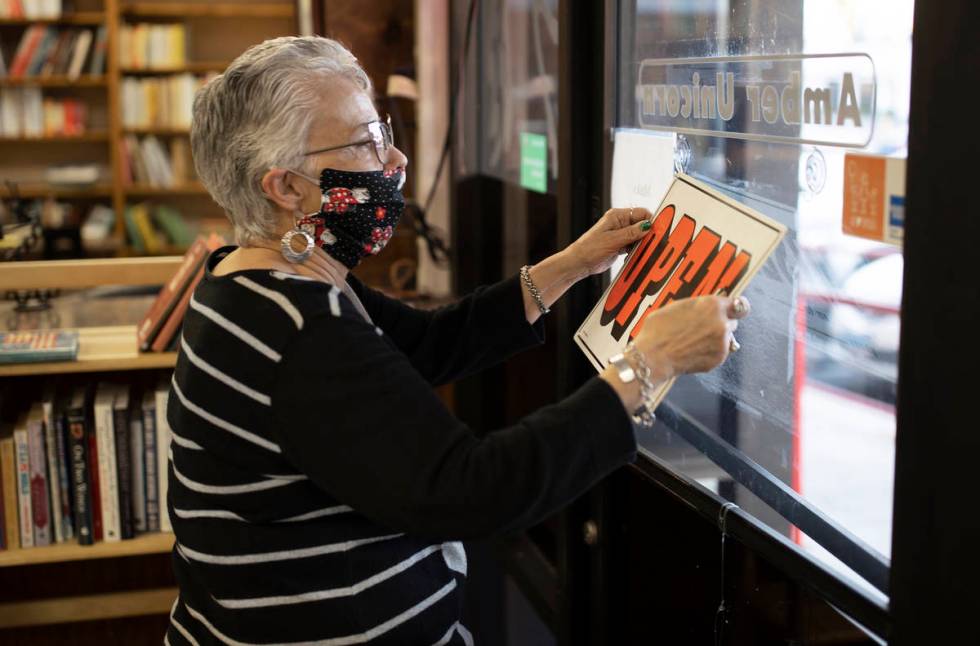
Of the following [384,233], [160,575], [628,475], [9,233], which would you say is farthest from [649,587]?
[9,233]

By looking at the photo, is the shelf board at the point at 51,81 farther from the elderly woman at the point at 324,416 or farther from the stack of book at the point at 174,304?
the elderly woman at the point at 324,416

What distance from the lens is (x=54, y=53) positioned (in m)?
5.64

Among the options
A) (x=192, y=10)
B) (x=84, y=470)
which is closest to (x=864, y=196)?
(x=84, y=470)

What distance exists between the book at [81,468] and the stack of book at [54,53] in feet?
12.3

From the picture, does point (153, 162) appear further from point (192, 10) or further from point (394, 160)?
point (394, 160)

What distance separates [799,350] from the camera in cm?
139

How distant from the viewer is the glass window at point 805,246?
118 centimetres

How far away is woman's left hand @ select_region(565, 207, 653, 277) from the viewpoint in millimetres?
1522

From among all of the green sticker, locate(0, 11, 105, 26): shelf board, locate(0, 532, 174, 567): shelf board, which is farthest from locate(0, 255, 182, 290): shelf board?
locate(0, 11, 105, 26): shelf board

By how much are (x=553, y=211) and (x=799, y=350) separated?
102 cm

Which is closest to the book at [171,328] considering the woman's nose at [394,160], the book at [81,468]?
the book at [81,468]

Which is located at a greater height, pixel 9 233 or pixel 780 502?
pixel 9 233

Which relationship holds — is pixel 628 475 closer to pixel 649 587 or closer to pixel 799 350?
pixel 649 587

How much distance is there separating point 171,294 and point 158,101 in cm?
377
